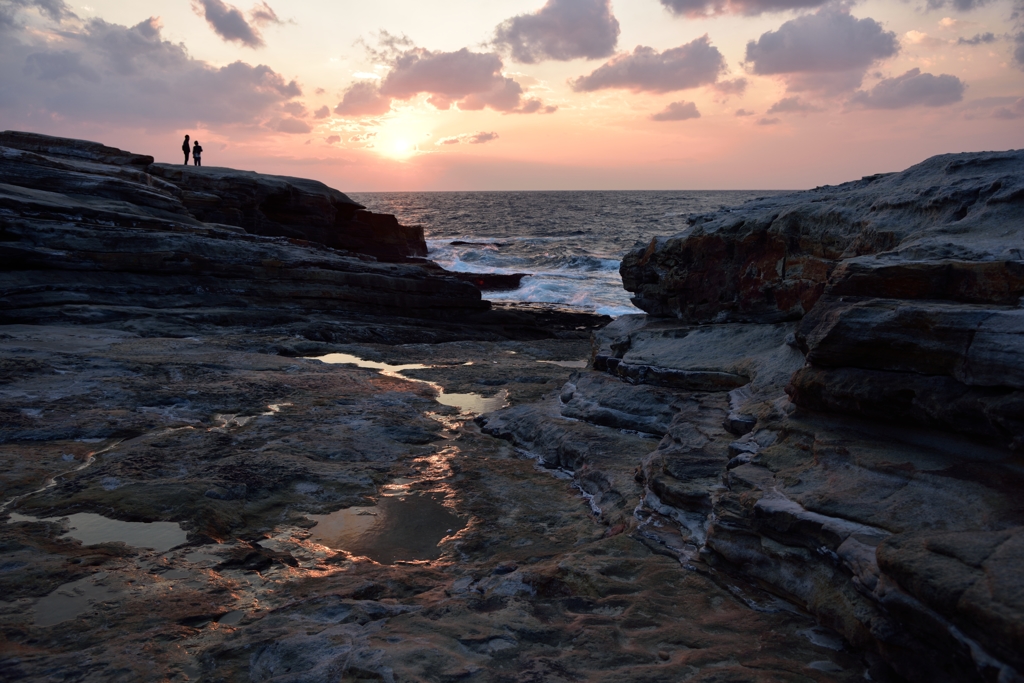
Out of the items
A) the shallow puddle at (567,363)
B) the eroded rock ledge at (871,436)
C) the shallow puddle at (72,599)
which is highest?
the eroded rock ledge at (871,436)

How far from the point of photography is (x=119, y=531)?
4.70 metres

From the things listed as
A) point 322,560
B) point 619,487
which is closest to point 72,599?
point 322,560

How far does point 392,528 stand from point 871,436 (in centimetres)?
357

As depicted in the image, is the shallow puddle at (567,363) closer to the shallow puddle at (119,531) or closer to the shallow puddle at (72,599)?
the shallow puddle at (119,531)

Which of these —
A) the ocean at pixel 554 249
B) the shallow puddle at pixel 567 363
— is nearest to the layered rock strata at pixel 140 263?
the shallow puddle at pixel 567 363

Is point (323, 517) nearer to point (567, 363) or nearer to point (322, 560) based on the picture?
point (322, 560)

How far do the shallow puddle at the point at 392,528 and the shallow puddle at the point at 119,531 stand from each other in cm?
98

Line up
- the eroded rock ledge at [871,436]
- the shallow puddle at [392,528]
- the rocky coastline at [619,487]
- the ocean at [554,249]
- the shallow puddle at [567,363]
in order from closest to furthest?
the eroded rock ledge at [871,436]
the rocky coastline at [619,487]
the shallow puddle at [392,528]
the shallow puddle at [567,363]
the ocean at [554,249]

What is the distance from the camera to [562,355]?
14.4m

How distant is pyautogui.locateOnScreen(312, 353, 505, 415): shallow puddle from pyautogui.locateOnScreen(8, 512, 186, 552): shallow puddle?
4.63m

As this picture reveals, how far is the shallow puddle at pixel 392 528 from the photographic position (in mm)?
4836

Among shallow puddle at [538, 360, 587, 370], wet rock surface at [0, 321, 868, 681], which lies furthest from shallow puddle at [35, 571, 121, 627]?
shallow puddle at [538, 360, 587, 370]

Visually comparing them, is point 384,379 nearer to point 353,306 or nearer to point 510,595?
point 353,306

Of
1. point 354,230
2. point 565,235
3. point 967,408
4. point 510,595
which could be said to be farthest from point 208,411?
point 565,235
